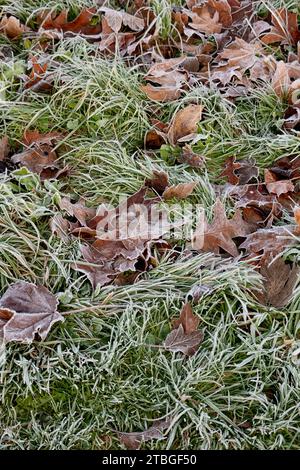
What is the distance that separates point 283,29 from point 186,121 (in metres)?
0.85

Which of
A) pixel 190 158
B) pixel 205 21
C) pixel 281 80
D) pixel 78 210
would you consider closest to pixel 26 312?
pixel 78 210

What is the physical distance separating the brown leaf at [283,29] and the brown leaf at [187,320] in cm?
175

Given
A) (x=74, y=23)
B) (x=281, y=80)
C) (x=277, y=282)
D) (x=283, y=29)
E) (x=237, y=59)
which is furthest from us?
(x=74, y=23)

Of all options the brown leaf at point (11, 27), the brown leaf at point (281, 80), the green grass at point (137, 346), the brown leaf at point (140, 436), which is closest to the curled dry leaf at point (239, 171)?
the green grass at point (137, 346)

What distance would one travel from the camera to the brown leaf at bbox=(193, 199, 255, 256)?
2.53m

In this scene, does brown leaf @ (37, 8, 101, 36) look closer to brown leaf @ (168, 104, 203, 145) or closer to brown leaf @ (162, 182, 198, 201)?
brown leaf @ (168, 104, 203, 145)

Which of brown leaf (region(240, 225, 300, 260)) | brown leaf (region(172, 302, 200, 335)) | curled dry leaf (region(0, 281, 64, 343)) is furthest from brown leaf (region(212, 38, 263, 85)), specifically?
curled dry leaf (region(0, 281, 64, 343))

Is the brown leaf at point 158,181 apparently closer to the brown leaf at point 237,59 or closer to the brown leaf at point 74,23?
the brown leaf at point 237,59

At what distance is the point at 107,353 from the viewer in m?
2.24

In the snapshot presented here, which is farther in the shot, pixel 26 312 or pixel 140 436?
pixel 26 312

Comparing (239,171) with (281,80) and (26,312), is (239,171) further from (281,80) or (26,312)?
(26,312)

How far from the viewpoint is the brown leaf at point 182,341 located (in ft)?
7.37

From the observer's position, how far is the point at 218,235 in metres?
2.53

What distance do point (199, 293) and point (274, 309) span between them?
0.28 m
